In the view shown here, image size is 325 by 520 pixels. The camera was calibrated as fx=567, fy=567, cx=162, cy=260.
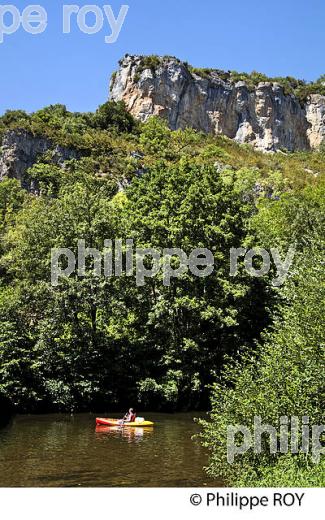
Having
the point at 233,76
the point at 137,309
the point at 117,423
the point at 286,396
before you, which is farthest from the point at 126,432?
the point at 233,76

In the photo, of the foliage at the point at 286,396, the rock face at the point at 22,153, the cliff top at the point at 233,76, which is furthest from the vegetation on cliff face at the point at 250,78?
the foliage at the point at 286,396

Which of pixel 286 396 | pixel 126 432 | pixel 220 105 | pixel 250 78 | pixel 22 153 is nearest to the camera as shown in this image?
pixel 286 396

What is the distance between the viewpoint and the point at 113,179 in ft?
202

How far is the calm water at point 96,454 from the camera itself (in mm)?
16188

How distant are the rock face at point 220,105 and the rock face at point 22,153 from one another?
135 feet

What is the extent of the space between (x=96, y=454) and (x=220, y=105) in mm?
103043

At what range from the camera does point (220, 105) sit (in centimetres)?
11469

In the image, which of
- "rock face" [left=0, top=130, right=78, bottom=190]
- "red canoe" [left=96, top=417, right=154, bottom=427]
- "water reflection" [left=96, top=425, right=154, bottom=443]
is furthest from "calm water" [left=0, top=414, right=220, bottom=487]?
"rock face" [left=0, top=130, right=78, bottom=190]

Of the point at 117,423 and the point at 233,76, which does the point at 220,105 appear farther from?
the point at 117,423

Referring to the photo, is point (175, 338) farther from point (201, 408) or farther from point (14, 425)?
point (14, 425)

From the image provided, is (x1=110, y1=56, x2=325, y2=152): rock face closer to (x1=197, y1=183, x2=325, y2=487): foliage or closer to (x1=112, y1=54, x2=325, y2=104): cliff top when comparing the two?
(x1=112, y1=54, x2=325, y2=104): cliff top

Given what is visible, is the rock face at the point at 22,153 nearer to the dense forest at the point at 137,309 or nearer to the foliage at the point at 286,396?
the dense forest at the point at 137,309

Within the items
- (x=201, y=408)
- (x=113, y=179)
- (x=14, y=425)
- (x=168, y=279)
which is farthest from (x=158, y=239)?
(x=113, y=179)
